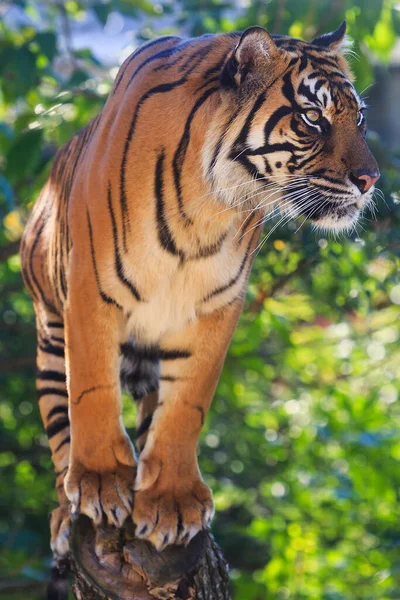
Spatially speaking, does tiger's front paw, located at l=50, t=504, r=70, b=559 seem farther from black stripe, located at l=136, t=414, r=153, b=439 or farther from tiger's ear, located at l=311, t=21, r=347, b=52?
tiger's ear, located at l=311, t=21, r=347, b=52

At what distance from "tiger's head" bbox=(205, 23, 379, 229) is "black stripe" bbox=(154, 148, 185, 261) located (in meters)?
0.13

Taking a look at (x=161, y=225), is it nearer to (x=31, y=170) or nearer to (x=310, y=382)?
(x=31, y=170)

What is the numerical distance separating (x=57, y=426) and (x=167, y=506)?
57 centimetres

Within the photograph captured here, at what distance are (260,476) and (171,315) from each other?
9.79 feet

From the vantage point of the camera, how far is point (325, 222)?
2.27 metres

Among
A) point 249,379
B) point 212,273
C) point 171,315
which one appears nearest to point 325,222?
point 212,273

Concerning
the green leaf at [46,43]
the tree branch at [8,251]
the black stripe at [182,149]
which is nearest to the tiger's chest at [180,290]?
the black stripe at [182,149]

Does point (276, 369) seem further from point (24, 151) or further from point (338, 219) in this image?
point (338, 219)

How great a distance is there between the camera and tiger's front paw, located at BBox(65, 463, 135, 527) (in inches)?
89.4

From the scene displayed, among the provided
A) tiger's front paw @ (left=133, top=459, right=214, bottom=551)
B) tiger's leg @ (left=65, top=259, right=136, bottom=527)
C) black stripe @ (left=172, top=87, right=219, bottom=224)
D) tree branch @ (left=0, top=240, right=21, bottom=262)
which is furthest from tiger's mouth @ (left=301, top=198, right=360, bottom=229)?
tree branch @ (left=0, top=240, right=21, bottom=262)

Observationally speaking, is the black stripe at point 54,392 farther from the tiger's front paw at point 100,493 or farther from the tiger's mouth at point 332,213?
the tiger's mouth at point 332,213

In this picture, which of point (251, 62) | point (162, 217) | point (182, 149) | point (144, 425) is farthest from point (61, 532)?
point (251, 62)

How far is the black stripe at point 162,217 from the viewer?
2.24 m

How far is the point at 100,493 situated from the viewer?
2281 mm
